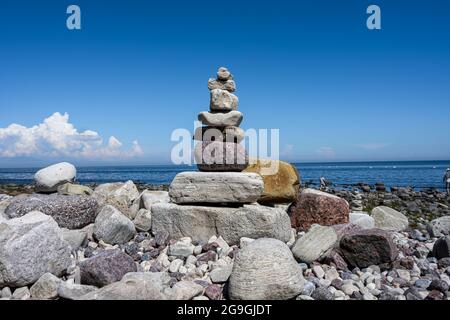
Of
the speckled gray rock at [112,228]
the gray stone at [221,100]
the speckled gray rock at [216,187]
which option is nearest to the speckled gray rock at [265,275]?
the speckled gray rock at [216,187]

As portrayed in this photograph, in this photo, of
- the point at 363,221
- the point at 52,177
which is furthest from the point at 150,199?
the point at 363,221

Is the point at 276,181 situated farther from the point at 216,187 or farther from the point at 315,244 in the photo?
the point at 315,244

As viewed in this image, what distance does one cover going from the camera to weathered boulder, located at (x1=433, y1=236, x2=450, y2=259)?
732 cm

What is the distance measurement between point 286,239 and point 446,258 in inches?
121

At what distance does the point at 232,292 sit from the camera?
5336mm

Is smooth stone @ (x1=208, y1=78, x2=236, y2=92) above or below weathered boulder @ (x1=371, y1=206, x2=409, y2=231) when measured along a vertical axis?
above

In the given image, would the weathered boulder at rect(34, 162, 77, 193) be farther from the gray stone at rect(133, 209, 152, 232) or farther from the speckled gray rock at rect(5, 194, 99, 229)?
the gray stone at rect(133, 209, 152, 232)

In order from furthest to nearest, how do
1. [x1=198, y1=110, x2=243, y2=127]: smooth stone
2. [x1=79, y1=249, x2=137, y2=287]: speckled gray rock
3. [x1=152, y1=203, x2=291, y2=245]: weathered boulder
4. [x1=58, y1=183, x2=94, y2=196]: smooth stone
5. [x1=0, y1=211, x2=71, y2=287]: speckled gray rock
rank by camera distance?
[x1=58, y1=183, x2=94, y2=196]: smooth stone
[x1=198, y1=110, x2=243, y2=127]: smooth stone
[x1=152, y1=203, x2=291, y2=245]: weathered boulder
[x1=0, y1=211, x2=71, y2=287]: speckled gray rock
[x1=79, y1=249, x2=137, y2=287]: speckled gray rock

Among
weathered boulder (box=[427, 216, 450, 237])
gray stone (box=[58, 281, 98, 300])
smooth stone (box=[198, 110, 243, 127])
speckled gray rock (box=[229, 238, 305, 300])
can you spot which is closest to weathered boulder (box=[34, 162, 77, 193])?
smooth stone (box=[198, 110, 243, 127])

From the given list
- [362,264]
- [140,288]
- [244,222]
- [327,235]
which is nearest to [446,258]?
[362,264]

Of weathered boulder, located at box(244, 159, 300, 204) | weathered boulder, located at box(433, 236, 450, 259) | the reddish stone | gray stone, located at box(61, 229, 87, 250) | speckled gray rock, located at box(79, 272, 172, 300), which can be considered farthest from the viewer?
weathered boulder, located at box(244, 159, 300, 204)
